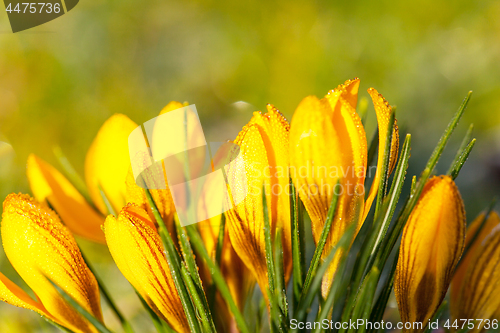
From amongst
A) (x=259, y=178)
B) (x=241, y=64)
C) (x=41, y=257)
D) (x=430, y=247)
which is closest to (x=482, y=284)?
(x=430, y=247)

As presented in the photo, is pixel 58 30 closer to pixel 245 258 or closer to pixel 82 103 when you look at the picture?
pixel 82 103


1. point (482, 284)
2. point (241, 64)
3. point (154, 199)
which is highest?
point (241, 64)

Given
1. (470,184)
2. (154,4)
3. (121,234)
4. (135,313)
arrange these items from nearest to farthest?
(121,234), (135,313), (470,184), (154,4)

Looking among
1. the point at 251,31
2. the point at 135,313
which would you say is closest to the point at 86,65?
the point at 251,31

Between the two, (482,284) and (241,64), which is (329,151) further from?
(241,64)

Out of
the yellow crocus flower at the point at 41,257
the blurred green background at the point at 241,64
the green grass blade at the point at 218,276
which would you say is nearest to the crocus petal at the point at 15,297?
the yellow crocus flower at the point at 41,257

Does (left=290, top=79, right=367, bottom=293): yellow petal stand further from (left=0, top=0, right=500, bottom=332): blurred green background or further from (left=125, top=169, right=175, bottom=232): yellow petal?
(left=0, top=0, right=500, bottom=332): blurred green background

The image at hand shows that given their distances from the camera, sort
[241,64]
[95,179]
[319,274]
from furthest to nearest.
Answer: [241,64], [95,179], [319,274]
